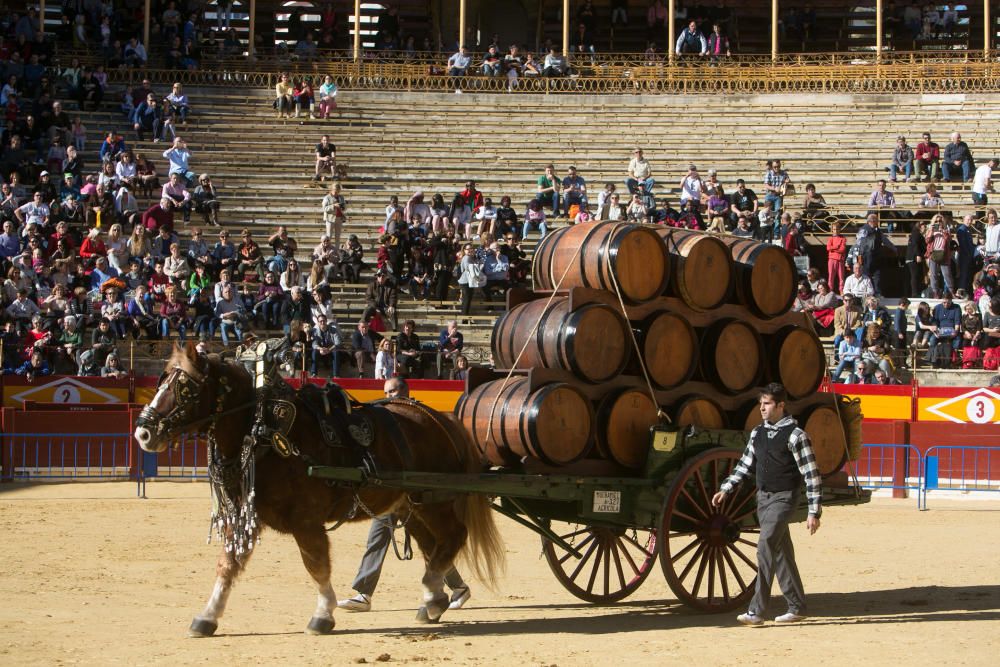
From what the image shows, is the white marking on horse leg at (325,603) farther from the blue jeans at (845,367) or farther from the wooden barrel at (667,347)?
the blue jeans at (845,367)

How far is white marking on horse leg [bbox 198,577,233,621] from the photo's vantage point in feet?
32.2

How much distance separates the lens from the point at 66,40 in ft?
119

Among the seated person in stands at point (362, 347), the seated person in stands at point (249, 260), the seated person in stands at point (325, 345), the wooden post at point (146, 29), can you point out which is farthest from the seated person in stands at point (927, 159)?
the wooden post at point (146, 29)

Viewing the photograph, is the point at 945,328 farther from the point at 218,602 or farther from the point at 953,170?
the point at 218,602

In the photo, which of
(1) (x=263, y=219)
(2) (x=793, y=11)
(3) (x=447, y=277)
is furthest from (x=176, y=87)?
(2) (x=793, y=11)

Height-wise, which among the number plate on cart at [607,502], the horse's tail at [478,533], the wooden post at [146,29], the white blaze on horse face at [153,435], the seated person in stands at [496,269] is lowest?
the horse's tail at [478,533]

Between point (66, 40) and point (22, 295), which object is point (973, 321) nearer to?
point (22, 295)

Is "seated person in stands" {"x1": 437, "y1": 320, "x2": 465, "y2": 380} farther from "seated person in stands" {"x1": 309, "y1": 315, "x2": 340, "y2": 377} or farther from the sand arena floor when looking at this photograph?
the sand arena floor

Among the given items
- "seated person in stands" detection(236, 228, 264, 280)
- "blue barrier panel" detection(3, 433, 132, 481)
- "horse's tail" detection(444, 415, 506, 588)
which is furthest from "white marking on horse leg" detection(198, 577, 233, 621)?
"seated person in stands" detection(236, 228, 264, 280)

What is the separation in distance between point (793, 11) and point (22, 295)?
2475 cm

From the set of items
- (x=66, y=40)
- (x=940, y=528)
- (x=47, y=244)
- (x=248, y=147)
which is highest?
(x=66, y=40)

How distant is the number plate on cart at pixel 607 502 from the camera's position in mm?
10664

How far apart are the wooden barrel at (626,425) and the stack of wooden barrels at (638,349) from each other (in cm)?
1

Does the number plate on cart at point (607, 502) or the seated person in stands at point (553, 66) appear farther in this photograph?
the seated person in stands at point (553, 66)
